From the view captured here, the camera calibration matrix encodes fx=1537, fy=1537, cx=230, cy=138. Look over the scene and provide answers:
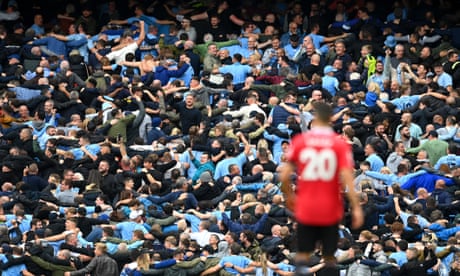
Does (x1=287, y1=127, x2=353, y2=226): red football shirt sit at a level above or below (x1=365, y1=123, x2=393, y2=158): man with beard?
above

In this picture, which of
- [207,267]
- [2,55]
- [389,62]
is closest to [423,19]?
[389,62]

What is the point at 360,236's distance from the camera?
82.5 ft

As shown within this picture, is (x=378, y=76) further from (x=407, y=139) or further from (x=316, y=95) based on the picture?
(x=407, y=139)

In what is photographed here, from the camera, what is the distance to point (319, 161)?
50.9 ft

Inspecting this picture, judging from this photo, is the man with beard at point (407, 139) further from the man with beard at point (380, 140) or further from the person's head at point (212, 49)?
the person's head at point (212, 49)

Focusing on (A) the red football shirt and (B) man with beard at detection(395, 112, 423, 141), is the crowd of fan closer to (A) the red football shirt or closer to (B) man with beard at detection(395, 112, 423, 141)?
(B) man with beard at detection(395, 112, 423, 141)

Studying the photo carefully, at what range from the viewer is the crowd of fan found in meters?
24.9

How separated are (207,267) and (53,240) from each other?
272 centimetres

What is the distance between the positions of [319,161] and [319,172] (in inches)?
5.4

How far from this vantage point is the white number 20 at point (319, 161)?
15.5m

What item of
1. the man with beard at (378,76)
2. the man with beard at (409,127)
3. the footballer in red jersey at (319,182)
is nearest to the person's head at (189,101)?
the man with beard at (378,76)

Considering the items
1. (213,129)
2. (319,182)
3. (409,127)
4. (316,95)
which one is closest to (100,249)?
(213,129)

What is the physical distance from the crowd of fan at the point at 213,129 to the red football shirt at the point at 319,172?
8.58 m

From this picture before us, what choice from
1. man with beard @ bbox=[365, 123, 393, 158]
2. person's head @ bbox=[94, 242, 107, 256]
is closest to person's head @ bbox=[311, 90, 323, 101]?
man with beard @ bbox=[365, 123, 393, 158]
